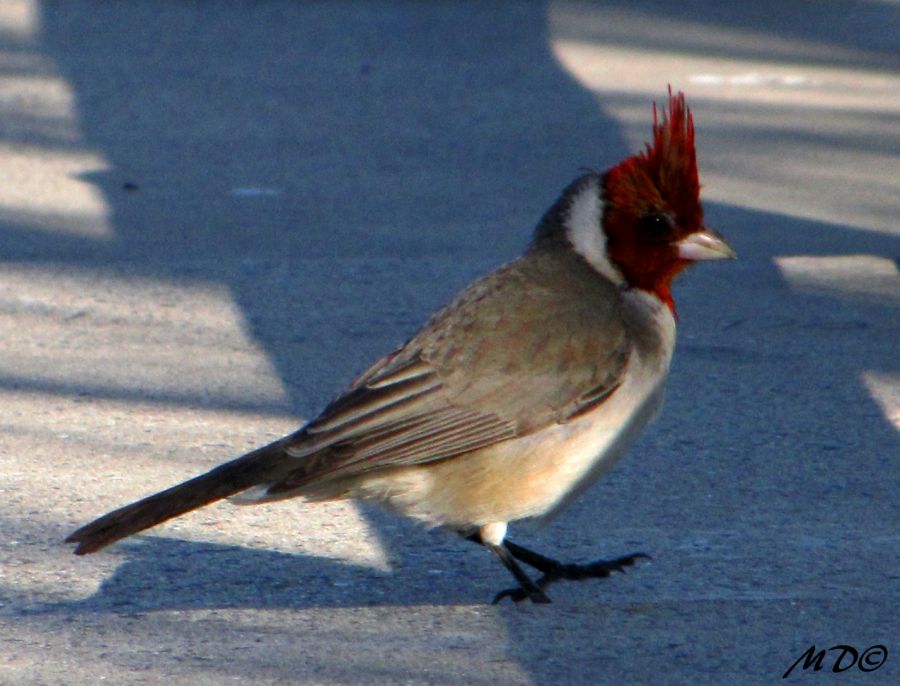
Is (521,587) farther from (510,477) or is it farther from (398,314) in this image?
(398,314)

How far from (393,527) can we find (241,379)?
1471 mm

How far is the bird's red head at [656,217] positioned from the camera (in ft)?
15.2

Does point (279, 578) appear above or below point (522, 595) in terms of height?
below

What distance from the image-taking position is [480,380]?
4523mm

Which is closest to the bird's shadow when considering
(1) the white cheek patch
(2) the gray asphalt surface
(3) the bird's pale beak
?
(2) the gray asphalt surface

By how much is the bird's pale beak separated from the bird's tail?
1276mm

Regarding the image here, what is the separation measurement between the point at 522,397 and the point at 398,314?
2.63 meters

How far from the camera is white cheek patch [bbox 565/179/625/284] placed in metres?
4.76

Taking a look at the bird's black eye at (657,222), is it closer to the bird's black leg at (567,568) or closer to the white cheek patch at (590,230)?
the white cheek patch at (590,230)

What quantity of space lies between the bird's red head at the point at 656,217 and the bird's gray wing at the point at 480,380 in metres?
0.13

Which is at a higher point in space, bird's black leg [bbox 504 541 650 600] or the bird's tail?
the bird's tail

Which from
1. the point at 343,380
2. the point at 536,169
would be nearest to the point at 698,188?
the point at 343,380

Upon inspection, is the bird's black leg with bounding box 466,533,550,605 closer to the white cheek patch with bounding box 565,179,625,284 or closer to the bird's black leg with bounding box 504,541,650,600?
the bird's black leg with bounding box 504,541,650,600

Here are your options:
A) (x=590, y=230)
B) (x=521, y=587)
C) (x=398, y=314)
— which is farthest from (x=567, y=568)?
(x=398, y=314)
